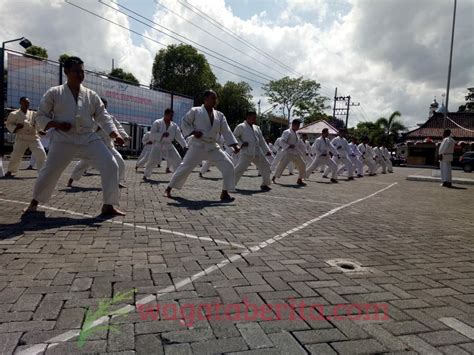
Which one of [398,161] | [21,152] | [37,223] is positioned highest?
[21,152]

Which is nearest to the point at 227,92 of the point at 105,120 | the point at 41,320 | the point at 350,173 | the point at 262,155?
the point at 350,173

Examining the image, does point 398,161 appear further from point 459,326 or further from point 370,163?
point 459,326

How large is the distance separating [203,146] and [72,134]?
2.70m

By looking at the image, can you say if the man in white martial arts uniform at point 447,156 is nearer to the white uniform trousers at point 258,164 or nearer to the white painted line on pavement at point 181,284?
the white uniform trousers at point 258,164

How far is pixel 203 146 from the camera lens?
23.7 feet

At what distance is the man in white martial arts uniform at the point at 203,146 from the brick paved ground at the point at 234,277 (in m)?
1.31

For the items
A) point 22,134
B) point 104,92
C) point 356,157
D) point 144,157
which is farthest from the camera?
point 104,92

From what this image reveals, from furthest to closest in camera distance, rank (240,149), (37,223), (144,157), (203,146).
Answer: (144,157), (240,149), (203,146), (37,223)

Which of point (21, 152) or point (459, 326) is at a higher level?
point (21, 152)

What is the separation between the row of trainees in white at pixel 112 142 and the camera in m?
4.87

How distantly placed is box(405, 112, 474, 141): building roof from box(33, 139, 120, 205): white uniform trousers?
48.7 m

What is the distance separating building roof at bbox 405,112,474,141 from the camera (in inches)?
1806

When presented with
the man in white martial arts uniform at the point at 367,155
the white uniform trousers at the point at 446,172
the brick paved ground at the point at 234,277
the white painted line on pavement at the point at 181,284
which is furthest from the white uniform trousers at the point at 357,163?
the white painted line on pavement at the point at 181,284

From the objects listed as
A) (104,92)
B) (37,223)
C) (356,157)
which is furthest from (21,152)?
(356,157)
